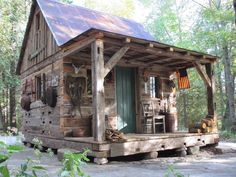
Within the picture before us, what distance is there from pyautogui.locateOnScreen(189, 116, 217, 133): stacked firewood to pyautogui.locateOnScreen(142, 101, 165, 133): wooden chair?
1.32m

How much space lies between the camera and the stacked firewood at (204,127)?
27.3 feet

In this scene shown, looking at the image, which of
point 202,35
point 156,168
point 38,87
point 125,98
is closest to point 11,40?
point 38,87

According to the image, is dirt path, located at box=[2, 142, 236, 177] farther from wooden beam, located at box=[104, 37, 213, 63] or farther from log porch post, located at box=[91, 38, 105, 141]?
wooden beam, located at box=[104, 37, 213, 63]

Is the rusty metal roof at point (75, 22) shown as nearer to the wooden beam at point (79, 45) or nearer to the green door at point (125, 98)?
the wooden beam at point (79, 45)

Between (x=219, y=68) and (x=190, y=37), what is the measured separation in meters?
4.95

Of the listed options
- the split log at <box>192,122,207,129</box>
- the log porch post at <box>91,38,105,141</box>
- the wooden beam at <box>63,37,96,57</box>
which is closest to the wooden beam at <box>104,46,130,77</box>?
the log porch post at <box>91,38,105,141</box>

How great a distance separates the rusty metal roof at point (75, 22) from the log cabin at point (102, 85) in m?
0.03

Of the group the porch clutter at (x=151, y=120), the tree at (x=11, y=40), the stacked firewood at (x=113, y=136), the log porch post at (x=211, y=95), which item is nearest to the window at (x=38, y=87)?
the porch clutter at (x=151, y=120)

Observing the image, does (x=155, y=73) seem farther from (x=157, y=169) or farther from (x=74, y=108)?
(x=157, y=169)

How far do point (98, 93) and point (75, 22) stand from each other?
4279 mm

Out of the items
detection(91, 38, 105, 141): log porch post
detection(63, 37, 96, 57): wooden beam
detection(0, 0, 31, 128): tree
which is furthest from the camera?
detection(0, 0, 31, 128): tree

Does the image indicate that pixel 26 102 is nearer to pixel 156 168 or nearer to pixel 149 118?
pixel 149 118

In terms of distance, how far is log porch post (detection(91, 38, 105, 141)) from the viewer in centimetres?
592

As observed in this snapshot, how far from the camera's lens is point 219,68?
54.6 feet
